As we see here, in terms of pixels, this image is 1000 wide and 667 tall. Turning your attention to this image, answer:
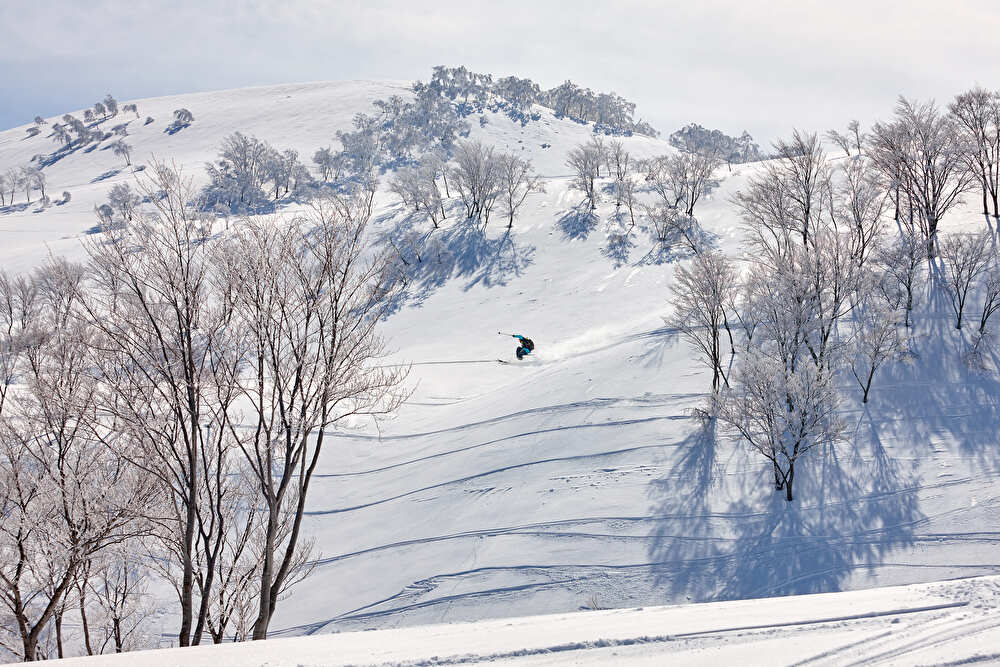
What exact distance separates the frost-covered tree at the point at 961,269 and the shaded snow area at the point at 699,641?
23.5 metres

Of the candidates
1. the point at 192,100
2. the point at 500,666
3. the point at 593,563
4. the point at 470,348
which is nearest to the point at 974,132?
the point at 470,348

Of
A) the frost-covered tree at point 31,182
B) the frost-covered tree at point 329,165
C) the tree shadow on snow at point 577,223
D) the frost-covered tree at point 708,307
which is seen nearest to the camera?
the frost-covered tree at point 708,307

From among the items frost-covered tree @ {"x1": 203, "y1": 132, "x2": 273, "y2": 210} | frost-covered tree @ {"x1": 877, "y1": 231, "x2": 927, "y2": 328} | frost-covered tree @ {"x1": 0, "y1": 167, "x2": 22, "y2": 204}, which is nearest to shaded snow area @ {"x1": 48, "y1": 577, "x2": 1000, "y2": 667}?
frost-covered tree @ {"x1": 877, "y1": 231, "x2": 927, "y2": 328}

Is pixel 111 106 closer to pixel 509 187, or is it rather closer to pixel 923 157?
pixel 509 187

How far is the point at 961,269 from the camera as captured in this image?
24484mm

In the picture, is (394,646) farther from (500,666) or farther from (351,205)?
(351,205)

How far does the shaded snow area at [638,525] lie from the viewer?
5.68 m

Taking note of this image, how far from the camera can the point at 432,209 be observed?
58750 mm

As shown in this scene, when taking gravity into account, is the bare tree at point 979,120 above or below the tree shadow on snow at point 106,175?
below

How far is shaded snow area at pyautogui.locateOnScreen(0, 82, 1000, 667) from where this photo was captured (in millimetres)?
5680

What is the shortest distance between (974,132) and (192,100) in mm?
185215

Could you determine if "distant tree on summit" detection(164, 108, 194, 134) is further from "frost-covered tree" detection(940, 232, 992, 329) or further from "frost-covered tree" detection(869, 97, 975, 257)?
"frost-covered tree" detection(940, 232, 992, 329)

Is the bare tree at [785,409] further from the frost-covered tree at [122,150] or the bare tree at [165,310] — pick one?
the frost-covered tree at [122,150]

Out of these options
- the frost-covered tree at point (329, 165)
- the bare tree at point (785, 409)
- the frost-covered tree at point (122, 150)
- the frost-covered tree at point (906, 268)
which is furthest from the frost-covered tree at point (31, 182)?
the frost-covered tree at point (906, 268)
